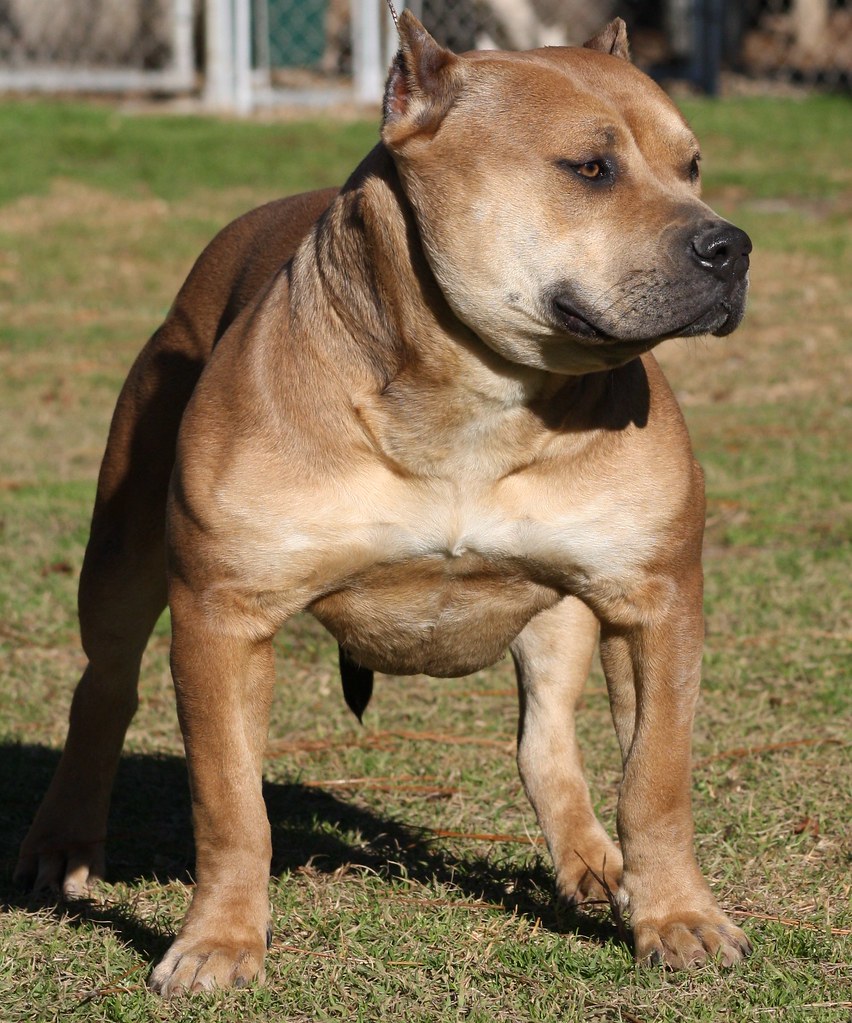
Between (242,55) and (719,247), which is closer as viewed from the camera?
(719,247)

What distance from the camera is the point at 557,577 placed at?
346 centimetres

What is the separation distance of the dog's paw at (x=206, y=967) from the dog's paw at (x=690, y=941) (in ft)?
2.58

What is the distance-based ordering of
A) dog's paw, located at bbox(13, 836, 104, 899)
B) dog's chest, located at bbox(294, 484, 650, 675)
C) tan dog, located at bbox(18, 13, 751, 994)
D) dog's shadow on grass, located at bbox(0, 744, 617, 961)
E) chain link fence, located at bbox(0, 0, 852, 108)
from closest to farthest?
tan dog, located at bbox(18, 13, 751, 994), dog's chest, located at bbox(294, 484, 650, 675), dog's shadow on grass, located at bbox(0, 744, 617, 961), dog's paw, located at bbox(13, 836, 104, 899), chain link fence, located at bbox(0, 0, 852, 108)

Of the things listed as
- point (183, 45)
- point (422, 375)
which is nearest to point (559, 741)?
point (422, 375)

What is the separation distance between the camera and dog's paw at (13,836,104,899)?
13.0ft

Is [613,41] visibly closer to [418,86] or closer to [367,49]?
[418,86]

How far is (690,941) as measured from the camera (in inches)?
128

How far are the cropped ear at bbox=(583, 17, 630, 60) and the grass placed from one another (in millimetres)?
1942

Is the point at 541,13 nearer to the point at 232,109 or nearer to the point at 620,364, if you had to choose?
the point at 232,109

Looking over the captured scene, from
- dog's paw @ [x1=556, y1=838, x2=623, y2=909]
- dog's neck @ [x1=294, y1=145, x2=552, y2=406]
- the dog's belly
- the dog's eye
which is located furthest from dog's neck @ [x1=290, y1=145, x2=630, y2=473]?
dog's paw @ [x1=556, y1=838, x2=623, y2=909]

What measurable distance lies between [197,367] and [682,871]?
5.95ft

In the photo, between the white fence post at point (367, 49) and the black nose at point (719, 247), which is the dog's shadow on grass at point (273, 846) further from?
the white fence post at point (367, 49)

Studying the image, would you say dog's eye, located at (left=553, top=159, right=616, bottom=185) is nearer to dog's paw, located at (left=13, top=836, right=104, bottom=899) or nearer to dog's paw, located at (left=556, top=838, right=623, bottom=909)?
dog's paw, located at (left=556, top=838, right=623, bottom=909)

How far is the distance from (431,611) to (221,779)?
0.59 meters
